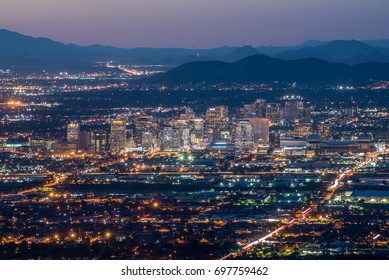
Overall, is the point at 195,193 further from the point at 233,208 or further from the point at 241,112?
the point at 241,112

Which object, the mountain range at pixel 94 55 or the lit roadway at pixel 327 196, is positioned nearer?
the lit roadway at pixel 327 196

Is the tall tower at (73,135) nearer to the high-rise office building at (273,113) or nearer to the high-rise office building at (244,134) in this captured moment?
the high-rise office building at (244,134)

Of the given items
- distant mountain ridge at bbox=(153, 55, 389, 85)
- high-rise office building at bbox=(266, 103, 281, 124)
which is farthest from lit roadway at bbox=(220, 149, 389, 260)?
distant mountain ridge at bbox=(153, 55, 389, 85)

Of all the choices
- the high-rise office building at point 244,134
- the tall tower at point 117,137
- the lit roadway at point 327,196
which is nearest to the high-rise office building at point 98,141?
the tall tower at point 117,137

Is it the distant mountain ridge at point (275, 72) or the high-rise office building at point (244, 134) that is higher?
the distant mountain ridge at point (275, 72)
